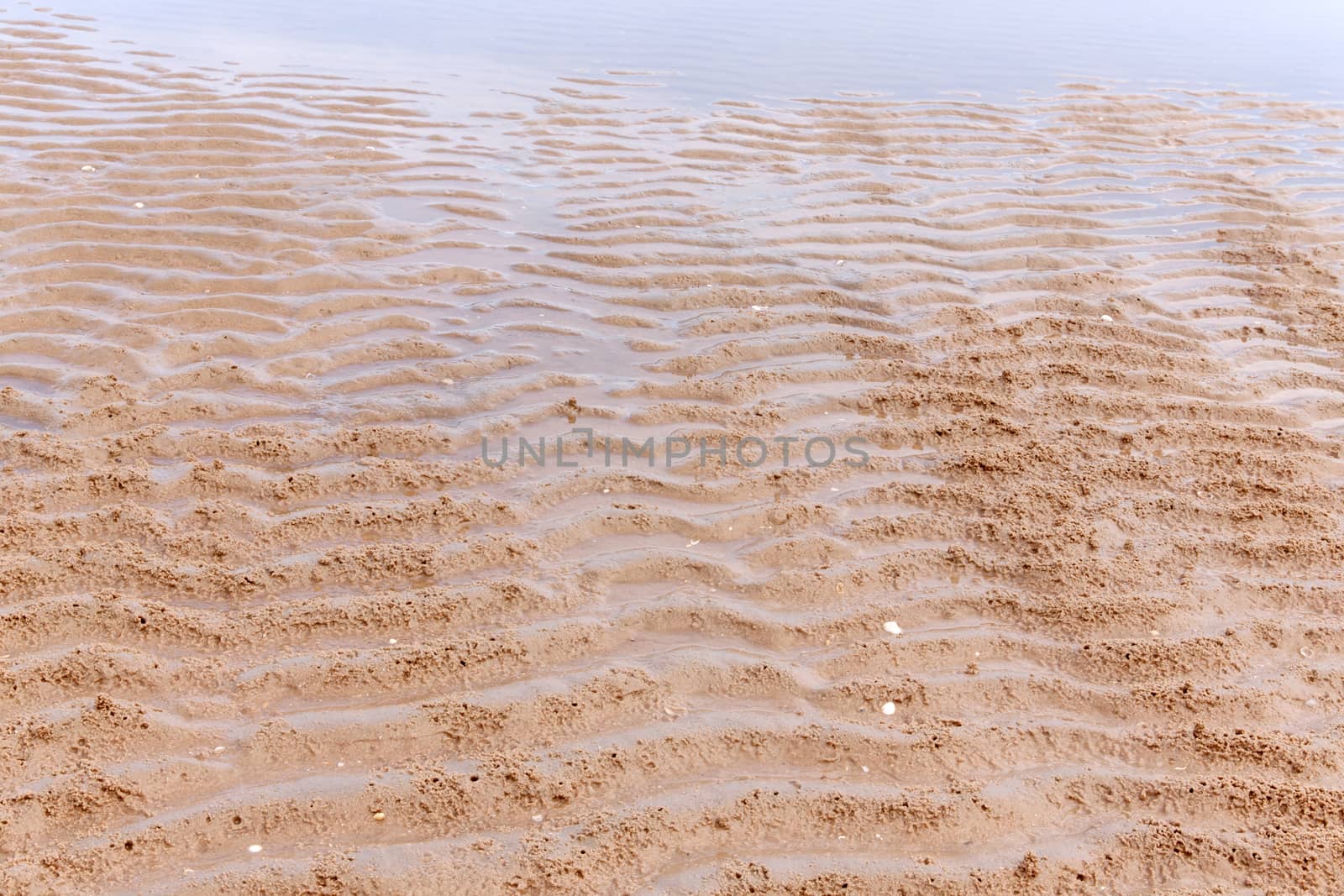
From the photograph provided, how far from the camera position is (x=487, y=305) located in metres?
4.72

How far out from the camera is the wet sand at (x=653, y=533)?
2424 mm

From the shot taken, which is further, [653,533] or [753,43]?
[753,43]

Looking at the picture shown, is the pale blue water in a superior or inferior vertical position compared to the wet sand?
superior

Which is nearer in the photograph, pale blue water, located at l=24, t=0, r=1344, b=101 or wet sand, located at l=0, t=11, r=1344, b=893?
wet sand, located at l=0, t=11, r=1344, b=893

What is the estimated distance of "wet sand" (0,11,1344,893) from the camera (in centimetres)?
242

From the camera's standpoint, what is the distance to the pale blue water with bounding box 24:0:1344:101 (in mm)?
8109

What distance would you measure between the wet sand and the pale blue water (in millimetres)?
2233

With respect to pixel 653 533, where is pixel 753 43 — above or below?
above

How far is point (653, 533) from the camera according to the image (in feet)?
11.1

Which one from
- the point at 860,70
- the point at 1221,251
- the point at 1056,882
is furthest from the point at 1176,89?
the point at 1056,882

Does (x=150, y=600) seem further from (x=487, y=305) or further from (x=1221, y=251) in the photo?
(x=1221, y=251)

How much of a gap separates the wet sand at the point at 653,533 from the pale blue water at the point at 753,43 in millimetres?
2233

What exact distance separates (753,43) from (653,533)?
713 cm

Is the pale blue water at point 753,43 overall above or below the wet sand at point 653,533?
above
